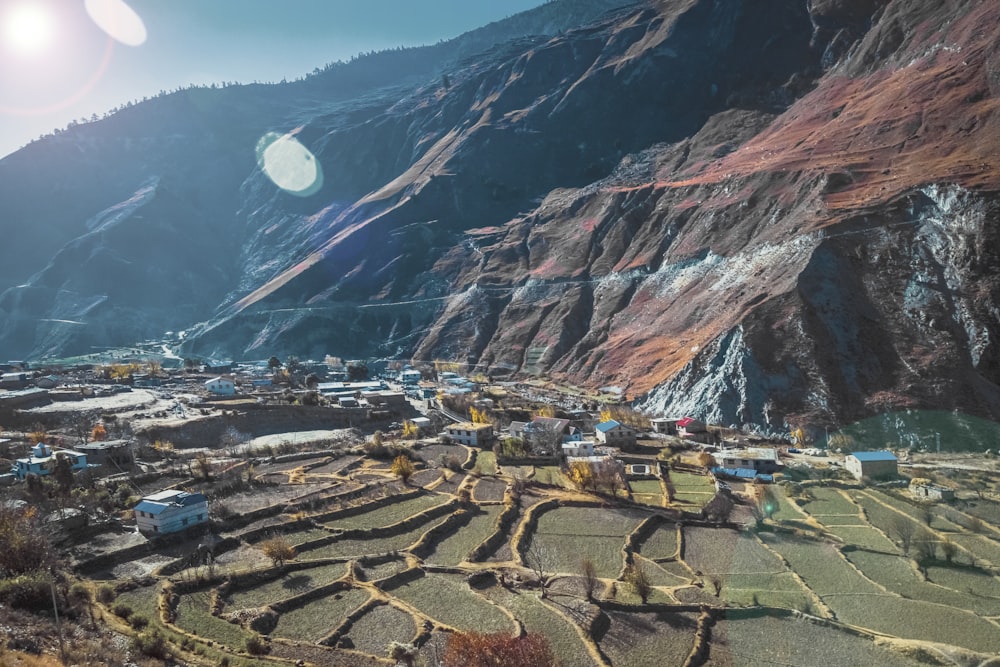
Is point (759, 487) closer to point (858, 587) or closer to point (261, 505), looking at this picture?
point (858, 587)

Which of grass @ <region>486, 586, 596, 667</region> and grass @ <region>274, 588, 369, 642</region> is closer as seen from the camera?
grass @ <region>486, 586, 596, 667</region>

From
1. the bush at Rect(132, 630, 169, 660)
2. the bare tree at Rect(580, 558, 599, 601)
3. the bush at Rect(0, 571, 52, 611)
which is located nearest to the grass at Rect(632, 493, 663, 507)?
the bare tree at Rect(580, 558, 599, 601)

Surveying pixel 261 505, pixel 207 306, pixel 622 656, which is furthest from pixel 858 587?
pixel 207 306

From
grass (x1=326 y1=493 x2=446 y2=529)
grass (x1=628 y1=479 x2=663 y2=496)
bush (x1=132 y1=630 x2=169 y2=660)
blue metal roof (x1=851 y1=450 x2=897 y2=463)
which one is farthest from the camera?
blue metal roof (x1=851 y1=450 x2=897 y2=463)

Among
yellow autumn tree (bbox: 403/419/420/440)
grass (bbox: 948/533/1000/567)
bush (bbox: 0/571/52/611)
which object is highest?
yellow autumn tree (bbox: 403/419/420/440)

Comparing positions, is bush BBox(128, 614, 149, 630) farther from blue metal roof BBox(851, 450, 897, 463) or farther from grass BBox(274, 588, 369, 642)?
blue metal roof BBox(851, 450, 897, 463)

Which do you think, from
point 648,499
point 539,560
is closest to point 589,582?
point 539,560

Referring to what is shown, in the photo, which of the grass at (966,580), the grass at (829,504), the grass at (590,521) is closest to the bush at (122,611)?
the grass at (590,521)
